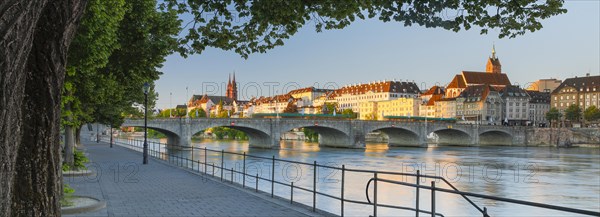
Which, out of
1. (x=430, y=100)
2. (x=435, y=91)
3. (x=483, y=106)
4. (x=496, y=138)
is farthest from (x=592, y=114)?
(x=435, y=91)

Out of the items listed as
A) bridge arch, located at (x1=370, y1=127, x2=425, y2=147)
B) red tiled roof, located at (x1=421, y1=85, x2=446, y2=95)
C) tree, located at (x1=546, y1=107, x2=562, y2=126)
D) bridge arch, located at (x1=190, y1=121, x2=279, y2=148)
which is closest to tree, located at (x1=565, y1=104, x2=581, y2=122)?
tree, located at (x1=546, y1=107, x2=562, y2=126)

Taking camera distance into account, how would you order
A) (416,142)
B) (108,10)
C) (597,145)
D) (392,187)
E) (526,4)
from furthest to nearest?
(597,145) < (416,142) < (392,187) < (108,10) < (526,4)

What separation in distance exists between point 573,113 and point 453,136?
43.6m

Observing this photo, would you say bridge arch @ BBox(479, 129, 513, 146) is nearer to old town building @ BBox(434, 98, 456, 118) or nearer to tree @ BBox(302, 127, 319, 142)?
tree @ BBox(302, 127, 319, 142)

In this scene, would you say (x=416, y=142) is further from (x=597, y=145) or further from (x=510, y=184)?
(x=510, y=184)

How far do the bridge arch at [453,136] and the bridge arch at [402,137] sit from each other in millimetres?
4189

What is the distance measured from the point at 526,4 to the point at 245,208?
633cm

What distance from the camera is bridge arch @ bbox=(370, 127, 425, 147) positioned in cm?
8900

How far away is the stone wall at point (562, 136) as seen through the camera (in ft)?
342

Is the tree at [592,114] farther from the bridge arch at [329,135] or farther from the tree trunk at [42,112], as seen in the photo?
the tree trunk at [42,112]

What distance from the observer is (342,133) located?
270 feet

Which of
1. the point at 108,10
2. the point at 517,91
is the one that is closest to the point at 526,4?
the point at 108,10

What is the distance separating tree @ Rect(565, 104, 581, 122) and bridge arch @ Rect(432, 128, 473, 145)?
4188cm

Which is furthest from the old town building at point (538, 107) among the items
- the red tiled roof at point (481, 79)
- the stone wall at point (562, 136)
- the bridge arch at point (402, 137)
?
the bridge arch at point (402, 137)
